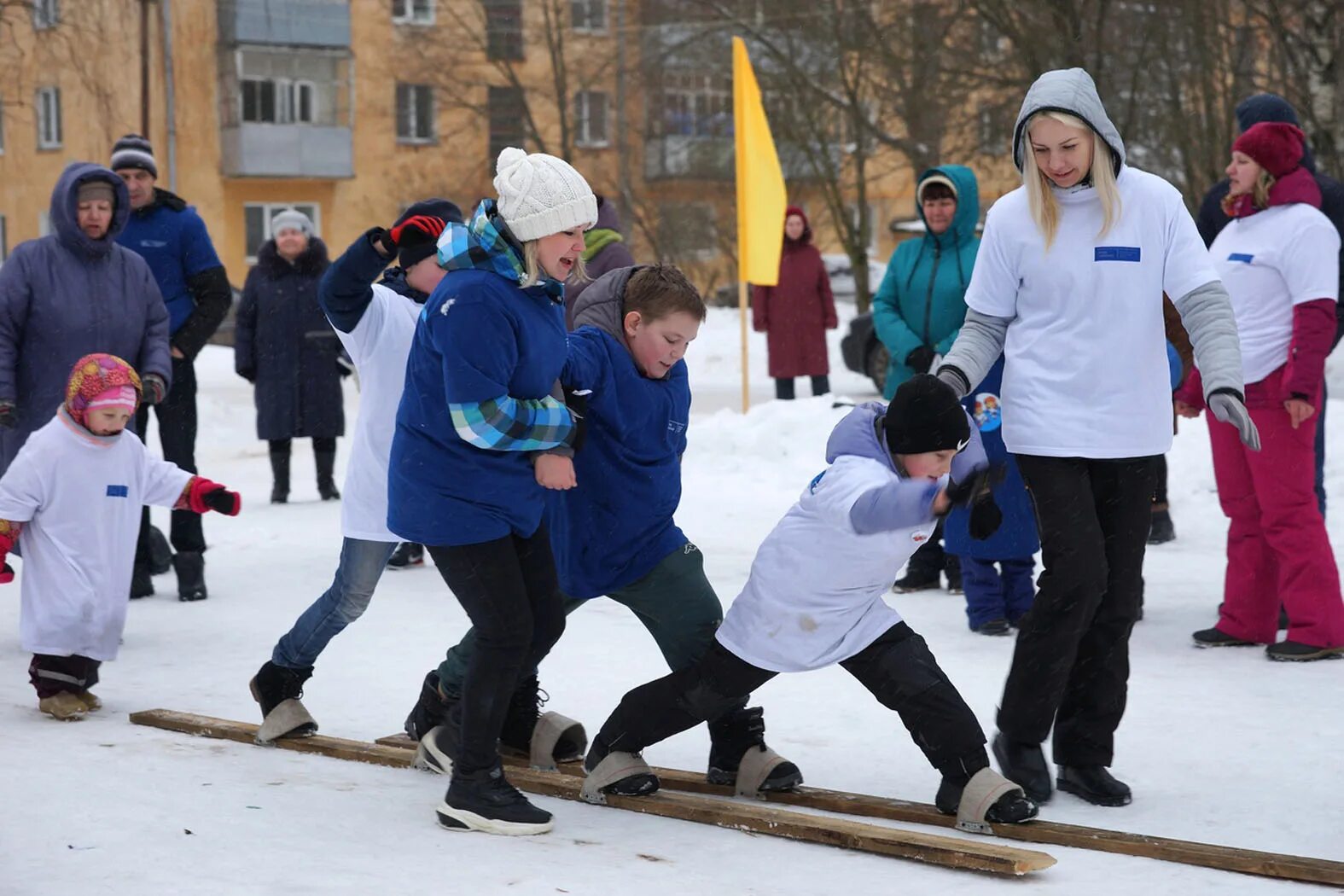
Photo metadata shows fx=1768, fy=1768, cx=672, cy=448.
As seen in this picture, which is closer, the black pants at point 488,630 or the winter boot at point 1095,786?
the black pants at point 488,630

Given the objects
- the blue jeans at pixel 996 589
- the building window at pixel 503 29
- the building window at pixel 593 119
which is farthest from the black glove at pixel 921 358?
the building window at pixel 593 119

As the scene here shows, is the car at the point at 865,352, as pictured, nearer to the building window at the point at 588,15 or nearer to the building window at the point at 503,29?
the building window at the point at 503,29

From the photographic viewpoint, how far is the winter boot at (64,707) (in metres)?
5.75

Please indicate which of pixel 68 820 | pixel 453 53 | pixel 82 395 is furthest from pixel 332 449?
pixel 453 53

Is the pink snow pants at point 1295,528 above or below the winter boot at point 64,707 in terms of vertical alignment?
above

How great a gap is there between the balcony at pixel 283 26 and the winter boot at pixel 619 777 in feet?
126

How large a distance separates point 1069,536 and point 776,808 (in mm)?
1041

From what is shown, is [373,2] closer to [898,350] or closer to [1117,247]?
[898,350]

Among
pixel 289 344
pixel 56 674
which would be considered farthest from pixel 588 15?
pixel 56 674

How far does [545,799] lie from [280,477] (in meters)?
7.38

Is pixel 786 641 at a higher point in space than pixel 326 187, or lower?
lower

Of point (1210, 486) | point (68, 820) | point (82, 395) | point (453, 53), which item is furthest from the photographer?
point (453, 53)

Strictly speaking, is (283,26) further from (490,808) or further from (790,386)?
(490,808)

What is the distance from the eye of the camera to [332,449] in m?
12.0
